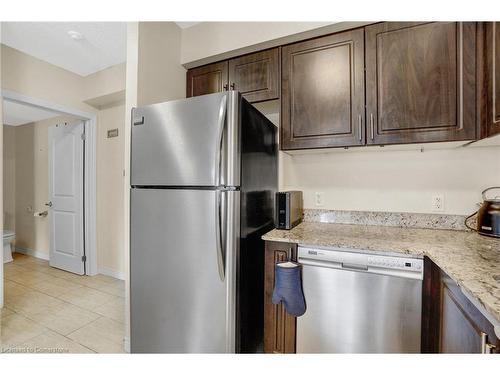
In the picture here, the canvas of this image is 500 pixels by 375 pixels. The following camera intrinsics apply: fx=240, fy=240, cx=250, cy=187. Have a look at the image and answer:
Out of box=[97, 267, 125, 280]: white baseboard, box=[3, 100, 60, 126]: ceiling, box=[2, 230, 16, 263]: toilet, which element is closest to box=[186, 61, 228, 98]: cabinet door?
box=[97, 267, 125, 280]: white baseboard

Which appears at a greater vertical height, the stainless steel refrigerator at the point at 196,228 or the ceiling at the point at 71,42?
the ceiling at the point at 71,42

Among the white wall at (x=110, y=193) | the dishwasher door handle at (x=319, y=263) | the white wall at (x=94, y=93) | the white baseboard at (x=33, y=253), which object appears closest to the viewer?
the dishwasher door handle at (x=319, y=263)

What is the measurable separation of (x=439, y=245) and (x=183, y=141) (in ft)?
4.57

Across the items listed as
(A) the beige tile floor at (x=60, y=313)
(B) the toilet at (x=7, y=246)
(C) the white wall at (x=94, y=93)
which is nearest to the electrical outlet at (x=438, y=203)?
(A) the beige tile floor at (x=60, y=313)

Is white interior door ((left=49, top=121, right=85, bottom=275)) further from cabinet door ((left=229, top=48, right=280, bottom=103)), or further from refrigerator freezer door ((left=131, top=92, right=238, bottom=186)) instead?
cabinet door ((left=229, top=48, right=280, bottom=103))

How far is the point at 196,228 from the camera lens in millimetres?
1287

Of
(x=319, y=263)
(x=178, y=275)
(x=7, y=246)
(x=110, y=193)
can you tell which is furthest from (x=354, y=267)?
(x=7, y=246)

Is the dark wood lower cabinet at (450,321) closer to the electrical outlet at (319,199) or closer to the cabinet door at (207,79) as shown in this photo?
the electrical outlet at (319,199)

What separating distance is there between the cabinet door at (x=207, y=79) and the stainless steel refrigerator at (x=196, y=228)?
0.61m

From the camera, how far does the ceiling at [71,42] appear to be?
198 centimetres

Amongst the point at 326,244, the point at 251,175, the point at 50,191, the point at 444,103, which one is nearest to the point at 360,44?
the point at 444,103

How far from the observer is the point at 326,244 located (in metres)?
1.22
